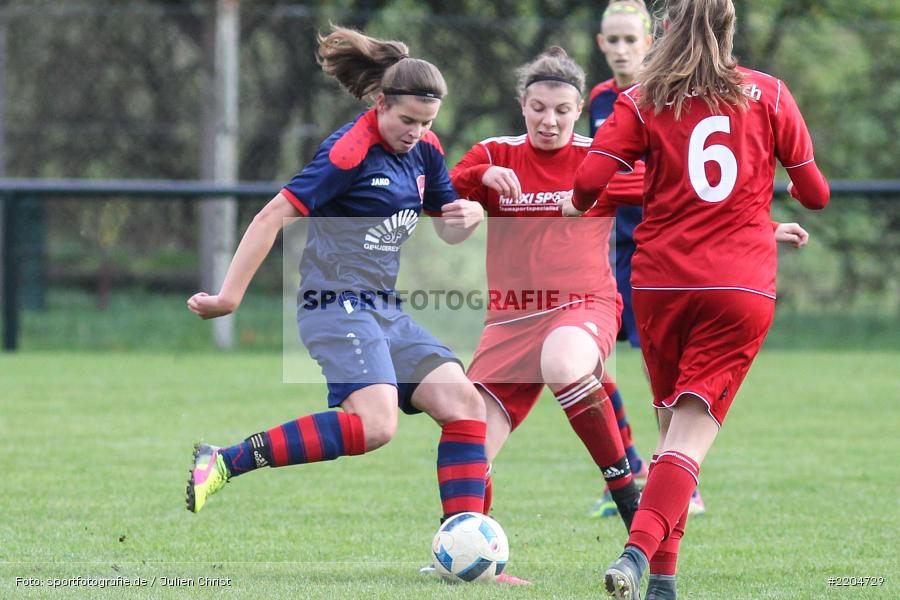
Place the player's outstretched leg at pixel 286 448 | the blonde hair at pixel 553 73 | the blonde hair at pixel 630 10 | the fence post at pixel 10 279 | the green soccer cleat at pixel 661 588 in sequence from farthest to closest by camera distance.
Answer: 1. the fence post at pixel 10 279
2. the blonde hair at pixel 630 10
3. the blonde hair at pixel 553 73
4. the player's outstretched leg at pixel 286 448
5. the green soccer cleat at pixel 661 588

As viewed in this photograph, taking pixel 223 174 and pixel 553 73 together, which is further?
pixel 223 174

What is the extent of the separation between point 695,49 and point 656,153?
1.06 ft

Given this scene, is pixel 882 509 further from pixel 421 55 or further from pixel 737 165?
pixel 421 55

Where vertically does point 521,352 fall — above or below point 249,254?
below

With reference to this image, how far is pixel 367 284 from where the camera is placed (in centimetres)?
462

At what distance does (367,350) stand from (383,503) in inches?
61.1

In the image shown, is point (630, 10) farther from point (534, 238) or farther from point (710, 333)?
point (710, 333)

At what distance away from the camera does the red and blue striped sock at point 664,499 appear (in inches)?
148

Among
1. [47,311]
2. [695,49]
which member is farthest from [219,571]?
[47,311]

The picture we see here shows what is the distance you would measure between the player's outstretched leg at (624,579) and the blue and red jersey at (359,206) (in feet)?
4.82

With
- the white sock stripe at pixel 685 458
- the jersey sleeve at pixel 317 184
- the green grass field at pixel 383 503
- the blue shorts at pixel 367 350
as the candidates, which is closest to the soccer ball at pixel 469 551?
the green grass field at pixel 383 503

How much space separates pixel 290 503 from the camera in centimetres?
579

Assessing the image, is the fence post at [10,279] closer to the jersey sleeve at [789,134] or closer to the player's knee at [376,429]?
the player's knee at [376,429]

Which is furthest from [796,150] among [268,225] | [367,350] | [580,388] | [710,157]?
[268,225]
